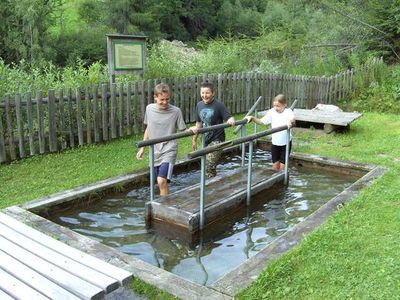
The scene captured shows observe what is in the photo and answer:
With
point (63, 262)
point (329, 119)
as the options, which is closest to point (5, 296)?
point (63, 262)

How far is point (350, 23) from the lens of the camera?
20625 millimetres

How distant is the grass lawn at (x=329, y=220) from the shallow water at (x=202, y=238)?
0.70 metres

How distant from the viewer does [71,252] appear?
12.8 feet

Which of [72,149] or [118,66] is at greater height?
[118,66]

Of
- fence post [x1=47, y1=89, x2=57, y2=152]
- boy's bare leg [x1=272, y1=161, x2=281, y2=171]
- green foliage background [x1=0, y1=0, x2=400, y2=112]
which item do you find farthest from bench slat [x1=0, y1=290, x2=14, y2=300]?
green foliage background [x1=0, y1=0, x2=400, y2=112]

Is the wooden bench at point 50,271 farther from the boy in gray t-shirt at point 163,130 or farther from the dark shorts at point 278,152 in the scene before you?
the dark shorts at point 278,152

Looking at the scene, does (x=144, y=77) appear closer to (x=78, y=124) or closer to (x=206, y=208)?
(x=78, y=124)

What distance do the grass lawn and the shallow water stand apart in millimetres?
697

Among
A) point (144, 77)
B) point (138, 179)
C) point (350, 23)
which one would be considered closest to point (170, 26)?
point (350, 23)

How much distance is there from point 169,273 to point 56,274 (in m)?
0.93

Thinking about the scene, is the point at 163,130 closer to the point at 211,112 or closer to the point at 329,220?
the point at 211,112

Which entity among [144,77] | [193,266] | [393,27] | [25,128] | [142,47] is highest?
[393,27]

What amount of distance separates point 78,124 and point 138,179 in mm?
2579

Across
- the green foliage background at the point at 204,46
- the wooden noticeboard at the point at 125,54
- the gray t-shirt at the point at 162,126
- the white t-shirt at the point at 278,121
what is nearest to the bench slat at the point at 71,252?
the gray t-shirt at the point at 162,126
